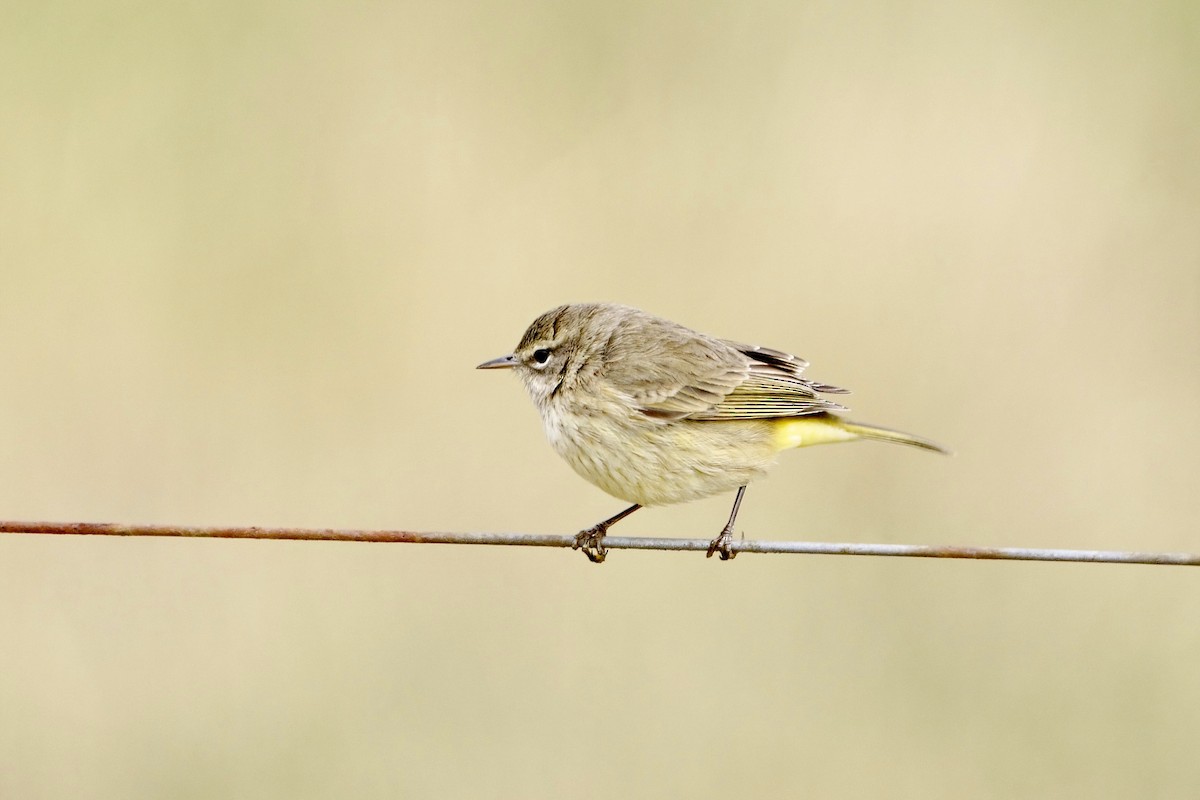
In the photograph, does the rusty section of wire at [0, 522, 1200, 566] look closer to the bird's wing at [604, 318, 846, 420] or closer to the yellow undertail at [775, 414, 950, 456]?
the bird's wing at [604, 318, 846, 420]

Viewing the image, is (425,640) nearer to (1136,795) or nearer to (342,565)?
(342,565)

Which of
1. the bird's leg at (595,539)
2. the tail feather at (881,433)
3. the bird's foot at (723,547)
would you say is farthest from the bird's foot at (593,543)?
the tail feather at (881,433)

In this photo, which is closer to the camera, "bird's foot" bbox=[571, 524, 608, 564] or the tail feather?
"bird's foot" bbox=[571, 524, 608, 564]

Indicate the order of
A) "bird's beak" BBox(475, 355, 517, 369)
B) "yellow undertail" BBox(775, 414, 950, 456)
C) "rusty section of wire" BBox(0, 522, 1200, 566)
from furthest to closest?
"bird's beak" BBox(475, 355, 517, 369) → "yellow undertail" BBox(775, 414, 950, 456) → "rusty section of wire" BBox(0, 522, 1200, 566)

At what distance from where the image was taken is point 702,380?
415cm

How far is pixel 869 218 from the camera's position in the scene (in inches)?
251

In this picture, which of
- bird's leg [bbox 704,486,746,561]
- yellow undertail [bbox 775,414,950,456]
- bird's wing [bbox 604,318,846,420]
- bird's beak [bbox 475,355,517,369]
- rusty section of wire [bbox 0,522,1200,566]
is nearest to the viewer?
rusty section of wire [bbox 0,522,1200,566]

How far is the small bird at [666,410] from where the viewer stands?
13.1 ft

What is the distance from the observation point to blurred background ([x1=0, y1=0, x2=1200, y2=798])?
16.3ft

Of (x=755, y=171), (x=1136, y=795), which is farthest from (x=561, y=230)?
(x=1136, y=795)

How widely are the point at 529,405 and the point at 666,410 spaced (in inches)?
99.9

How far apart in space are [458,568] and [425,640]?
1.39 feet

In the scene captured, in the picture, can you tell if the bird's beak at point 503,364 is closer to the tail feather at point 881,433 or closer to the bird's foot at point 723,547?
the bird's foot at point 723,547

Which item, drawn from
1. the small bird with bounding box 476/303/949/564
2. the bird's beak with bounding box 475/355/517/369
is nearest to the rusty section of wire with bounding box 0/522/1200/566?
the small bird with bounding box 476/303/949/564
